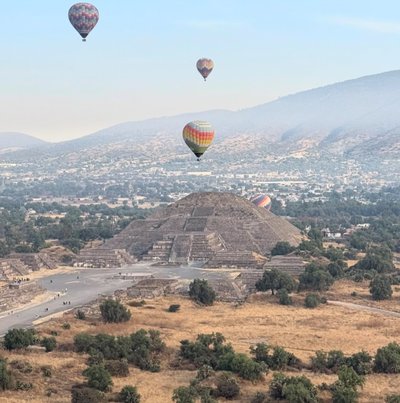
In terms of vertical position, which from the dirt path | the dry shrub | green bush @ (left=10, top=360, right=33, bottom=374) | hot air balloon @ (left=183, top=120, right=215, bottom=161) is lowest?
the dirt path

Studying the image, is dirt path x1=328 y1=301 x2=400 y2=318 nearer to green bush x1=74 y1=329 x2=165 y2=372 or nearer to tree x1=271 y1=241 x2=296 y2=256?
green bush x1=74 y1=329 x2=165 y2=372

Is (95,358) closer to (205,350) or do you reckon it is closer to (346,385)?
(205,350)

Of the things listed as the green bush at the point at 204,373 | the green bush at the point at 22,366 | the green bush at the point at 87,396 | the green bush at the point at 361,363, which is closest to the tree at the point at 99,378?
the green bush at the point at 87,396

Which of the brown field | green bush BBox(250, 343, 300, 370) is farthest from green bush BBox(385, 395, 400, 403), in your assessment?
green bush BBox(250, 343, 300, 370)

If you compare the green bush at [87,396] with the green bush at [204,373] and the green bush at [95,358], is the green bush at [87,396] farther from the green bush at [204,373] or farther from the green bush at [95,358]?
the green bush at [204,373]

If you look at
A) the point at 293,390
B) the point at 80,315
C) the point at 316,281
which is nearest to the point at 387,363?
the point at 293,390

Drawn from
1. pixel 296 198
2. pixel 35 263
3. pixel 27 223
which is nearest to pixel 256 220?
pixel 35 263
